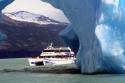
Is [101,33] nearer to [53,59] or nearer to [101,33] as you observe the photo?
[101,33]

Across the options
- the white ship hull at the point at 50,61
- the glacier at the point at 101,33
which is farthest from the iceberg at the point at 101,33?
the white ship hull at the point at 50,61

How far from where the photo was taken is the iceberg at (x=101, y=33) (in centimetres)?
2866

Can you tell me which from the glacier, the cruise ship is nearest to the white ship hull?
the cruise ship

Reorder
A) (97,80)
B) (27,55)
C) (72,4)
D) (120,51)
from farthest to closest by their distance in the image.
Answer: (27,55), (72,4), (120,51), (97,80)

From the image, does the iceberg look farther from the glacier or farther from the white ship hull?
the white ship hull

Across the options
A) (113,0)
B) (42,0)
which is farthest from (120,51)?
(42,0)

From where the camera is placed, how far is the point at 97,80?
27.1 metres

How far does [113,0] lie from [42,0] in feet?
26.6

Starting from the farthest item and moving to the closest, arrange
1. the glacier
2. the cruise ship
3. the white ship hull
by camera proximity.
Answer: the cruise ship, the white ship hull, the glacier

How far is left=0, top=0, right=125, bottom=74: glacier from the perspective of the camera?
28656 mm

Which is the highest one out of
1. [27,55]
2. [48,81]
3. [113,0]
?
[113,0]

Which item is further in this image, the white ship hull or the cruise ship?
the cruise ship

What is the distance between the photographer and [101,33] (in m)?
28.6

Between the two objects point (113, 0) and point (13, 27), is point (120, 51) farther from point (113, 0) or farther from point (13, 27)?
point (13, 27)
